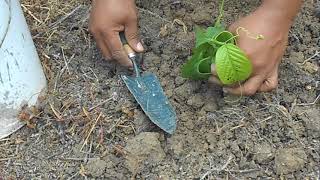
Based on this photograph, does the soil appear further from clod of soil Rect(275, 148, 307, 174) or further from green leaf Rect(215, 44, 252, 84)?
green leaf Rect(215, 44, 252, 84)

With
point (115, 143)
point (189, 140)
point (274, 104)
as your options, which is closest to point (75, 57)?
point (115, 143)

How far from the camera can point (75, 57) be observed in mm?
2025

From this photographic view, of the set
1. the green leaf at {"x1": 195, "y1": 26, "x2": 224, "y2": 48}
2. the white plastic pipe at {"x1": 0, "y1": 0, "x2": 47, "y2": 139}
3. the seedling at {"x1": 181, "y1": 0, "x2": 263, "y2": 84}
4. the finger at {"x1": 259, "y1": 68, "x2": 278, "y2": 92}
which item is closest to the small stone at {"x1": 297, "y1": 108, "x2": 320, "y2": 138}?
the finger at {"x1": 259, "y1": 68, "x2": 278, "y2": 92}

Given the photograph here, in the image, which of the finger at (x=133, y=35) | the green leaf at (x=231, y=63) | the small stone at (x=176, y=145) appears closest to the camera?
the green leaf at (x=231, y=63)

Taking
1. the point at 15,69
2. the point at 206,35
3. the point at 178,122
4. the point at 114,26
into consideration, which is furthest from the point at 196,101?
the point at 15,69

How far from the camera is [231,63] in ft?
5.49

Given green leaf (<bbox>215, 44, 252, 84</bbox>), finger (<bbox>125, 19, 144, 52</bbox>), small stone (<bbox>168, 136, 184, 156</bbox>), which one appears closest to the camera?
green leaf (<bbox>215, 44, 252, 84</bbox>)

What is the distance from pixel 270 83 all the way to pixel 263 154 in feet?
0.66

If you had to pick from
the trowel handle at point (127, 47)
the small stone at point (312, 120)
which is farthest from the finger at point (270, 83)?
the trowel handle at point (127, 47)

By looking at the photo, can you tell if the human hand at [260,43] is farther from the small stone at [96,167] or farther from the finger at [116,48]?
the small stone at [96,167]

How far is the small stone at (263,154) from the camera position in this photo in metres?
1.75

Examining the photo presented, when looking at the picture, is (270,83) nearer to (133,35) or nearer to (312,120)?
(312,120)

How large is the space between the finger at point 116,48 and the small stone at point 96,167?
29cm

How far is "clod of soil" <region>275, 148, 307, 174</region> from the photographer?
172cm
